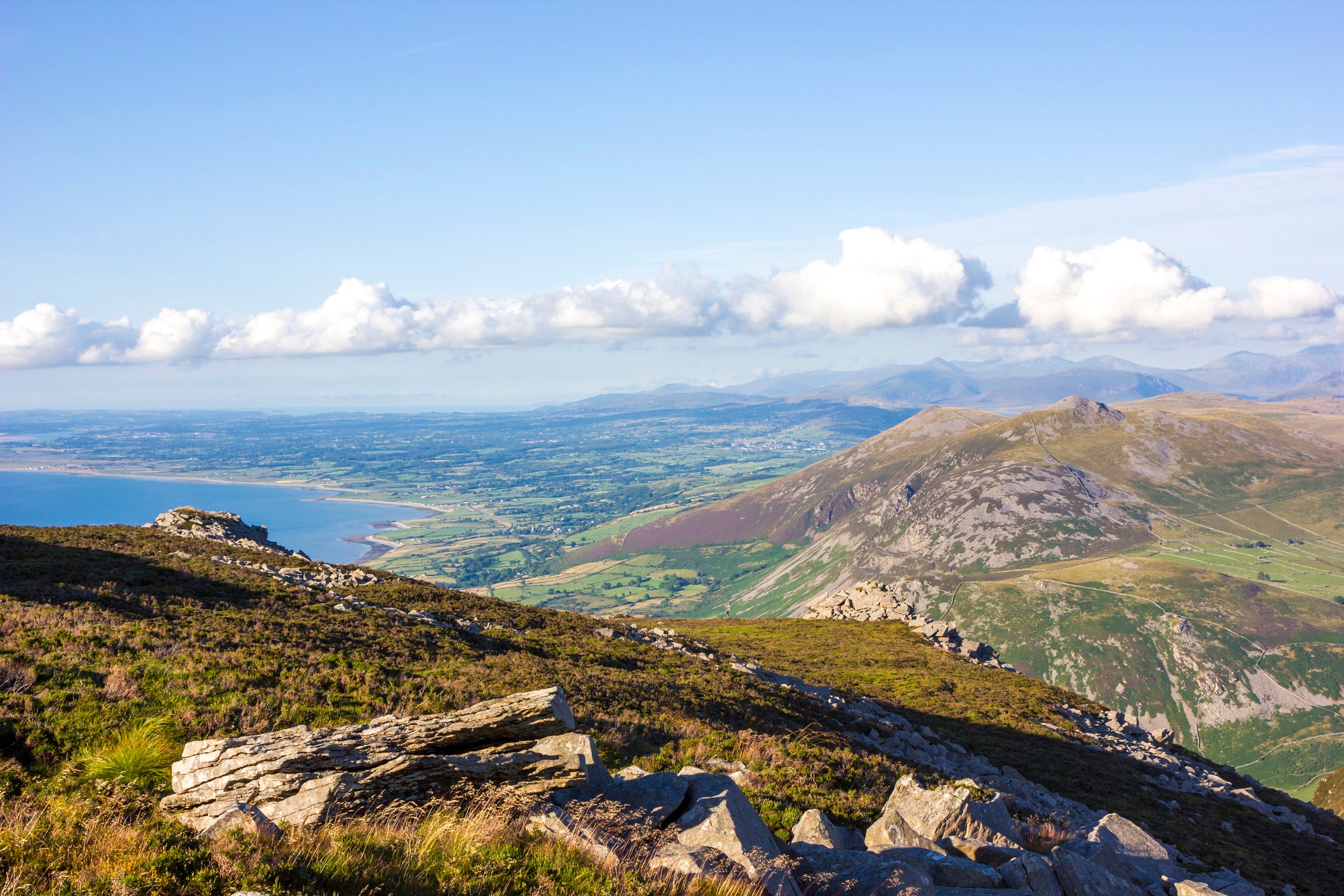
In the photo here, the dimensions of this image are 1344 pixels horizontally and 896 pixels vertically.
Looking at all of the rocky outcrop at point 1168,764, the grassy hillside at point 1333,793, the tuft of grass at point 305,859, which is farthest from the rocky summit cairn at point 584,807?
the grassy hillside at point 1333,793

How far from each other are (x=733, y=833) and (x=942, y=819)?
7422 millimetres

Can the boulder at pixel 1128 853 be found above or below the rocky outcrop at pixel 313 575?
below

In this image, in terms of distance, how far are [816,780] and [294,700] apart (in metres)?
17.3

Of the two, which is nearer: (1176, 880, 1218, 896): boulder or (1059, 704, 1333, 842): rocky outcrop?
(1176, 880, 1218, 896): boulder

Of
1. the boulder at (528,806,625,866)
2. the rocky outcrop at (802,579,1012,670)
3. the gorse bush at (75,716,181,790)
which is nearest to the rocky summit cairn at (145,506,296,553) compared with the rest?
the gorse bush at (75,716,181,790)

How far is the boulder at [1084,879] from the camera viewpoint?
13.8 metres

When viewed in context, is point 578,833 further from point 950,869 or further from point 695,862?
point 950,869

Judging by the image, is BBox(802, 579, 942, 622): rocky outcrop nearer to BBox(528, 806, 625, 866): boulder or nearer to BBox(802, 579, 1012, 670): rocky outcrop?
BBox(802, 579, 1012, 670): rocky outcrop

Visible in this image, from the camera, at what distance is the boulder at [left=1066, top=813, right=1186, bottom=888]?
15781 millimetres

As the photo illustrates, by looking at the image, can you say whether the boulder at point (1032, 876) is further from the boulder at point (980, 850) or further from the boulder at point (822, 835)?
the boulder at point (822, 835)

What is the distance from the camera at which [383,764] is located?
40.7 feet

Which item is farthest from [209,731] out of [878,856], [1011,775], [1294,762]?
[1294,762]

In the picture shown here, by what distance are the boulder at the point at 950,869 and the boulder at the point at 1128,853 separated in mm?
4083

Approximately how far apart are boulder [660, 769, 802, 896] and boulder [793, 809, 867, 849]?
2236 mm
